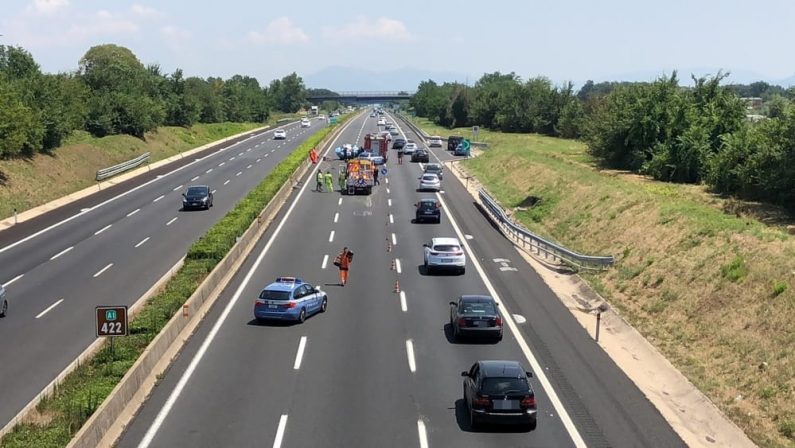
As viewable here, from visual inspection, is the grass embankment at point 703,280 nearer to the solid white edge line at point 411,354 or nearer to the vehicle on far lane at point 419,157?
the solid white edge line at point 411,354

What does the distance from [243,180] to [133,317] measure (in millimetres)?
41815

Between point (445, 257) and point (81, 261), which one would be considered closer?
point (445, 257)

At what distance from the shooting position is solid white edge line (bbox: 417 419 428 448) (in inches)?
659

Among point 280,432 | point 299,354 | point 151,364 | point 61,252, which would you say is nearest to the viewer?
point 280,432

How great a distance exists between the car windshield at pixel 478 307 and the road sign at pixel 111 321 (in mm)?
10358

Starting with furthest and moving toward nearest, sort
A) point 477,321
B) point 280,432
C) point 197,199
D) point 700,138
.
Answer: point 700,138 < point 197,199 < point 477,321 < point 280,432

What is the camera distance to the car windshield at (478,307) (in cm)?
2458

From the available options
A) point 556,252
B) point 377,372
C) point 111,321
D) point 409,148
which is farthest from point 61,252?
point 409,148

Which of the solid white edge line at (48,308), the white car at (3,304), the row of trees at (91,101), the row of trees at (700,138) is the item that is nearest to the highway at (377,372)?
the solid white edge line at (48,308)

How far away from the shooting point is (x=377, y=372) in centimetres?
2152

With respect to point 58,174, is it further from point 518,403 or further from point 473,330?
point 518,403

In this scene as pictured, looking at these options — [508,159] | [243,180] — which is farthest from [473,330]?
[508,159]

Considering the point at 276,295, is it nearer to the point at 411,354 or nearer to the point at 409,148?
the point at 411,354

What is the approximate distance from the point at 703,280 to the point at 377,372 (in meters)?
14.9
